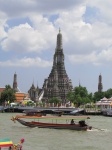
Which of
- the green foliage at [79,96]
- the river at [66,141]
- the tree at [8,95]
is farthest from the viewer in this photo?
the tree at [8,95]

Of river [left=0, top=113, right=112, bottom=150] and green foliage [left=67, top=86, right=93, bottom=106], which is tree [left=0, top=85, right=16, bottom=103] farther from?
river [left=0, top=113, right=112, bottom=150]

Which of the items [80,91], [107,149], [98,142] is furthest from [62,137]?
[80,91]

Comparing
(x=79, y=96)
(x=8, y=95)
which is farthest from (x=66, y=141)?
(x=8, y=95)

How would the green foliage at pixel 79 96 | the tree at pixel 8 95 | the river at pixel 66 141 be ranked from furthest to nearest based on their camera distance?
the tree at pixel 8 95, the green foliage at pixel 79 96, the river at pixel 66 141

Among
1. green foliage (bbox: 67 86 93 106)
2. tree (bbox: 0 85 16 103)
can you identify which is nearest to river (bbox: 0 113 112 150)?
green foliage (bbox: 67 86 93 106)

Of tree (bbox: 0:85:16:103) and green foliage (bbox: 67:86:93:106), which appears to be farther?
tree (bbox: 0:85:16:103)

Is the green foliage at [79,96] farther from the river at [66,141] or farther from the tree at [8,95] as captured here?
the river at [66,141]

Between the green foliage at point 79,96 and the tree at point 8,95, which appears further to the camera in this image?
the tree at point 8,95

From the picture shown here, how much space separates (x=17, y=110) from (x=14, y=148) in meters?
109

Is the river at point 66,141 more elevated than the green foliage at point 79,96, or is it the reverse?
the green foliage at point 79,96

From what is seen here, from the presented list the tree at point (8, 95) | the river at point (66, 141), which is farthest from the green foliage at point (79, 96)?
the river at point (66, 141)

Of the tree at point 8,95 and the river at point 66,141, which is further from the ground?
the tree at point 8,95

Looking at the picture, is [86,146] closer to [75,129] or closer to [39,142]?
[39,142]

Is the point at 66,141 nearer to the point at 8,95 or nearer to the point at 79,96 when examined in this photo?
the point at 79,96
